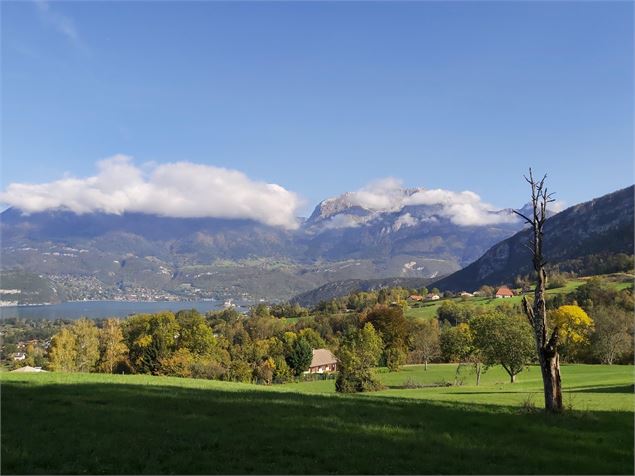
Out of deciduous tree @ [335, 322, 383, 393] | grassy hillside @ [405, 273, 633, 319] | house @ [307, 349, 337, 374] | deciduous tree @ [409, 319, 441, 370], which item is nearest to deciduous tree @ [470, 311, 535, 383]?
deciduous tree @ [335, 322, 383, 393]

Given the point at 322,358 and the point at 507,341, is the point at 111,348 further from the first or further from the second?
the point at 507,341

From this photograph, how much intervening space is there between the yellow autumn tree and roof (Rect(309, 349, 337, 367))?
57846mm

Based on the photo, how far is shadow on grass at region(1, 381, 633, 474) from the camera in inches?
439

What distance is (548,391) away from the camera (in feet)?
56.3

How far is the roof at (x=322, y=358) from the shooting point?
130750mm

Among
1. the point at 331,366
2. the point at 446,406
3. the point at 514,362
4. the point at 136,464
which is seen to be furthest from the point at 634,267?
the point at 136,464

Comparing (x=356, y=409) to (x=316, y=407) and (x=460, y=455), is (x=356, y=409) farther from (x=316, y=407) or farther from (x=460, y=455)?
(x=460, y=455)

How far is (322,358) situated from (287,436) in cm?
12314

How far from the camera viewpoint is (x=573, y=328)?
101m

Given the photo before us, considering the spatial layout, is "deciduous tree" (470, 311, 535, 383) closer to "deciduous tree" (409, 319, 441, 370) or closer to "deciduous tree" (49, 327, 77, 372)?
"deciduous tree" (409, 319, 441, 370)

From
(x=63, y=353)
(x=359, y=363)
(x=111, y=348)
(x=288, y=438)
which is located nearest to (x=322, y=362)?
(x=111, y=348)

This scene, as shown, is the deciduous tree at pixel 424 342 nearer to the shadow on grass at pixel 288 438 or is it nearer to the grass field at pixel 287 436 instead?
the grass field at pixel 287 436

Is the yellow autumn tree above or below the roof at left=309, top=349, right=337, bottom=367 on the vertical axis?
above

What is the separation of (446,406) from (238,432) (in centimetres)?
987
